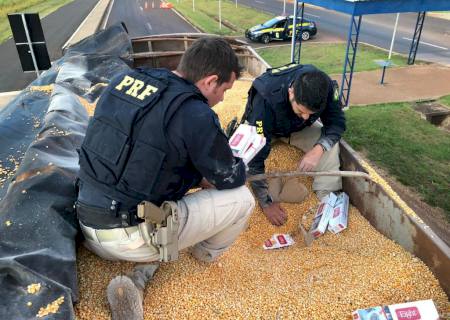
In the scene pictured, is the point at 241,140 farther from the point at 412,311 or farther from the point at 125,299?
the point at 412,311

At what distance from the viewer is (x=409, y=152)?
6.15m

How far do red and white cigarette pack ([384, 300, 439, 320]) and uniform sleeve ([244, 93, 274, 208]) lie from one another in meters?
1.51

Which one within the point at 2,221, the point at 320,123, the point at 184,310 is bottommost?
the point at 184,310

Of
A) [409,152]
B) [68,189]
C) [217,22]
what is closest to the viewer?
[68,189]

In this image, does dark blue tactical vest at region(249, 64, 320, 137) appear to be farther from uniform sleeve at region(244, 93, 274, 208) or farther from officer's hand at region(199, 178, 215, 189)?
officer's hand at region(199, 178, 215, 189)

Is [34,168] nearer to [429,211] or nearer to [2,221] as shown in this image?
[2,221]

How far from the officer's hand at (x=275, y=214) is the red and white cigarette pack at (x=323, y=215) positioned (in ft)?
0.94

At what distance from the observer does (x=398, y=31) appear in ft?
58.0

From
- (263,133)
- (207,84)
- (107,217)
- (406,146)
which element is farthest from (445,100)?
(107,217)

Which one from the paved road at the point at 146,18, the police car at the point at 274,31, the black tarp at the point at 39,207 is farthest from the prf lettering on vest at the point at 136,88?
the paved road at the point at 146,18

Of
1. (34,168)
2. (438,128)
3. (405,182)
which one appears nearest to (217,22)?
(438,128)

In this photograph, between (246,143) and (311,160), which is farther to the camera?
(311,160)

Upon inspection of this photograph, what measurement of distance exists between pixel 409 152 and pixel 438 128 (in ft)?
5.10

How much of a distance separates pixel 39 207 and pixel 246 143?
1463 millimetres
